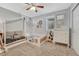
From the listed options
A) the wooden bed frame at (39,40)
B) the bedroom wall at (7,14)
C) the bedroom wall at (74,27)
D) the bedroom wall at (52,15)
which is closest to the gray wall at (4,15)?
the bedroom wall at (7,14)

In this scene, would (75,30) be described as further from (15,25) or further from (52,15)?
(15,25)

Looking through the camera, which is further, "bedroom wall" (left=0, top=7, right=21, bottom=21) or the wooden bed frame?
the wooden bed frame

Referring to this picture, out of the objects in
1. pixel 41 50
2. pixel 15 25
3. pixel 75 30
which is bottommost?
pixel 41 50

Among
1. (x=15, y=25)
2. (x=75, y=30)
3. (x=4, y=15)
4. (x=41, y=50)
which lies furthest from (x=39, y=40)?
(x=4, y=15)

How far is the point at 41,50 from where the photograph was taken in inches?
83.5

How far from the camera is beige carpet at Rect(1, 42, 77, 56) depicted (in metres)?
2.08

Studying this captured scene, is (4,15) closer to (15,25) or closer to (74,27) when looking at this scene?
(15,25)

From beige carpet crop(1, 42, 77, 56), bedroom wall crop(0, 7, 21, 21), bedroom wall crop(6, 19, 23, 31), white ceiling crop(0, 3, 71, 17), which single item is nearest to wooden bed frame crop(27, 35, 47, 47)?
beige carpet crop(1, 42, 77, 56)

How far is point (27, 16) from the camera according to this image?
216cm

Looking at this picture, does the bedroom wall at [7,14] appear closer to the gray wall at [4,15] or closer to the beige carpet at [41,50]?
the gray wall at [4,15]

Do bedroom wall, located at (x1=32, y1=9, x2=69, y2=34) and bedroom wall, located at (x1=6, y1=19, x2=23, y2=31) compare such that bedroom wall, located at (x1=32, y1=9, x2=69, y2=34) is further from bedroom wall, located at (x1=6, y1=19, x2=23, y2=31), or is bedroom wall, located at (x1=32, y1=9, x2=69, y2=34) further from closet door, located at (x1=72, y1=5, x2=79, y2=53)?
bedroom wall, located at (x1=6, y1=19, x2=23, y2=31)

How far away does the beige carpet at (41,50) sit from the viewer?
2.08 metres

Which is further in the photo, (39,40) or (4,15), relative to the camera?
(39,40)

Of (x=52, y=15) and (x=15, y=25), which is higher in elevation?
(x=52, y=15)
